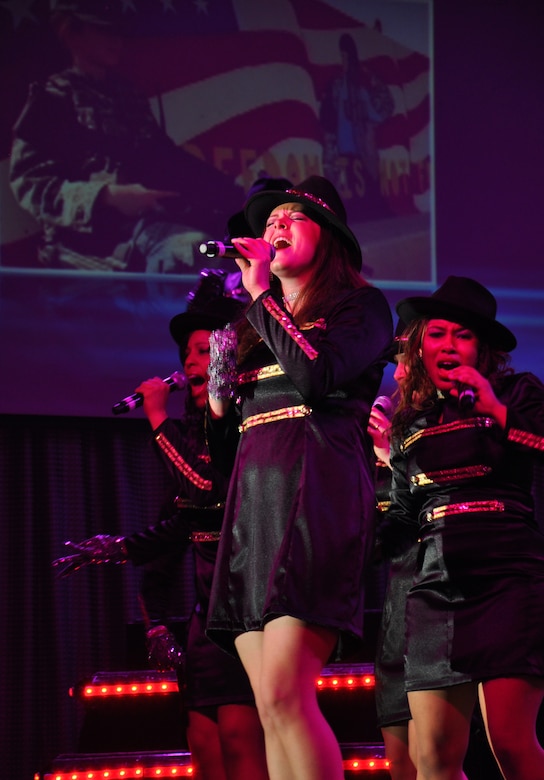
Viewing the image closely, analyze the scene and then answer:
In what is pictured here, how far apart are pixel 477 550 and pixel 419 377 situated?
23.8 inches

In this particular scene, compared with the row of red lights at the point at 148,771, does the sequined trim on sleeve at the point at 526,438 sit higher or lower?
higher

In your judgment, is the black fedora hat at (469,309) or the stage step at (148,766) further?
the stage step at (148,766)

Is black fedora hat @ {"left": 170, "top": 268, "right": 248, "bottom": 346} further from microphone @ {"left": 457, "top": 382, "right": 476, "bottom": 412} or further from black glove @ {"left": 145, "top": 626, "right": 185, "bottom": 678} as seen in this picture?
microphone @ {"left": 457, "top": 382, "right": 476, "bottom": 412}

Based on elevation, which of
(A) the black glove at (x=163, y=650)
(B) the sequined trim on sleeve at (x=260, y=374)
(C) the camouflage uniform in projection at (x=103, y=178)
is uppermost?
(C) the camouflage uniform in projection at (x=103, y=178)

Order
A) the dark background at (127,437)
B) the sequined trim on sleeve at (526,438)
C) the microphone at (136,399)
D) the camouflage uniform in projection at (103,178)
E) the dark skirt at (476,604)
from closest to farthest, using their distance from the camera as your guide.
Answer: the dark skirt at (476,604), the sequined trim on sleeve at (526,438), the microphone at (136,399), the camouflage uniform in projection at (103,178), the dark background at (127,437)

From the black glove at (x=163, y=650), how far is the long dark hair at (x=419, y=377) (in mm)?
1318

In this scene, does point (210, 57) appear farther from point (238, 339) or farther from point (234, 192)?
point (238, 339)

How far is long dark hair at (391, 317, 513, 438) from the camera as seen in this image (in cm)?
312

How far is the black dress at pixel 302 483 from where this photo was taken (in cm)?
216

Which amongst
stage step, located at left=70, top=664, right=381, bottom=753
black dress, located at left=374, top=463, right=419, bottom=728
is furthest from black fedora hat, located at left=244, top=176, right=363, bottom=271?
stage step, located at left=70, top=664, right=381, bottom=753

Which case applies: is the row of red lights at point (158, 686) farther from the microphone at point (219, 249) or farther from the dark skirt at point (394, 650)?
the microphone at point (219, 249)

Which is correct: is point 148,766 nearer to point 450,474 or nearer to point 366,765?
point 366,765

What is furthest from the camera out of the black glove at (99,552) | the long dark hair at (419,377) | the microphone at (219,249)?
the black glove at (99,552)

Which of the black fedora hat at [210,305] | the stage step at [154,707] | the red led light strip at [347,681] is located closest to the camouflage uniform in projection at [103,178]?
the black fedora hat at [210,305]
